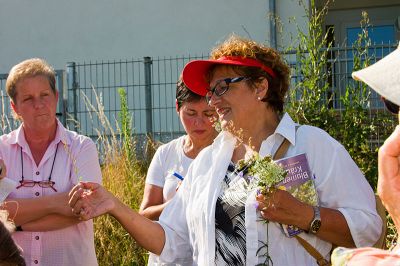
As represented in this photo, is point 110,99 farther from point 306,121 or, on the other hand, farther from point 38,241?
point 38,241

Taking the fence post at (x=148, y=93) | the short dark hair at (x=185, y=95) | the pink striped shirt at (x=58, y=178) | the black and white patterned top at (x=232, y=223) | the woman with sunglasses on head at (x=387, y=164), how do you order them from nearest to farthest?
the woman with sunglasses on head at (x=387, y=164)
the black and white patterned top at (x=232, y=223)
the pink striped shirt at (x=58, y=178)
the short dark hair at (x=185, y=95)
the fence post at (x=148, y=93)

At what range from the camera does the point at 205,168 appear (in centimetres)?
363

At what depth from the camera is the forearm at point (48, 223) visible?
13.2 ft

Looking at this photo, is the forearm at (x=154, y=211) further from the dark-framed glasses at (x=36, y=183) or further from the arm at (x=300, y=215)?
the arm at (x=300, y=215)

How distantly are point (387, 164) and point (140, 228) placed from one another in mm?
1792

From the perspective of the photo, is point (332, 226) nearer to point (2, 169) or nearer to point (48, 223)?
point (48, 223)

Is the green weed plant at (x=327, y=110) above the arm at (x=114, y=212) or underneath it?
above

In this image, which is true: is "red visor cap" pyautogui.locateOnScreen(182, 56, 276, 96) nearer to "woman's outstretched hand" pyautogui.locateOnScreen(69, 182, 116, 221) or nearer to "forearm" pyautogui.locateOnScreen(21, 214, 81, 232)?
"woman's outstretched hand" pyautogui.locateOnScreen(69, 182, 116, 221)

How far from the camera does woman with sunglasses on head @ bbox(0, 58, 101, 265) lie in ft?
13.2

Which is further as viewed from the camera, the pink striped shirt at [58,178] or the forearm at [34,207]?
the pink striped shirt at [58,178]

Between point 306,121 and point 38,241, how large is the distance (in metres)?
2.53

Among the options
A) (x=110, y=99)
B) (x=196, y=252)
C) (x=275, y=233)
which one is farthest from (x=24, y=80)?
(x=110, y=99)

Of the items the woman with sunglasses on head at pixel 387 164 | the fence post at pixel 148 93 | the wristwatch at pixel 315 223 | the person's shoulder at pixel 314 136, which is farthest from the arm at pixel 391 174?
the fence post at pixel 148 93

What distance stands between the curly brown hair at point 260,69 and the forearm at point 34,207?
115 centimetres
